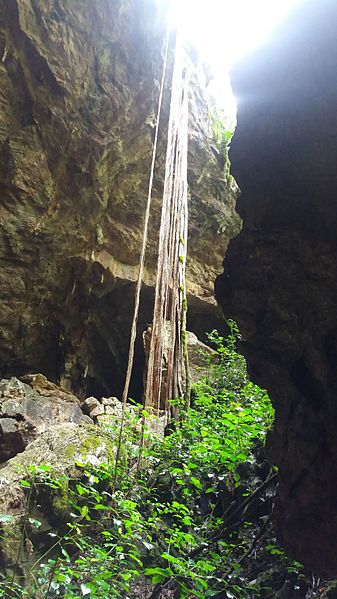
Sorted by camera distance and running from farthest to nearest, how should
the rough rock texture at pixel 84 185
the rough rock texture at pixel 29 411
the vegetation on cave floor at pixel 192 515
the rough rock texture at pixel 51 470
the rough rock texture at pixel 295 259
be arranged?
the rough rock texture at pixel 84 185, the rough rock texture at pixel 29 411, the rough rock texture at pixel 51 470, the vegetation on cave floor at pixel 192 515, the rough rock texture at pixel 295 259

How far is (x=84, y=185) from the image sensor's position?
6.70m

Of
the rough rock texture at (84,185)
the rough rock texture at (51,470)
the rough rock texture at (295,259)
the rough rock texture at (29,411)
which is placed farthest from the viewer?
the rough rock texture at (84,185)

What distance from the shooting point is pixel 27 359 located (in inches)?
298

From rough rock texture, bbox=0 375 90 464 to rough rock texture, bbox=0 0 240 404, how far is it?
1188 mm

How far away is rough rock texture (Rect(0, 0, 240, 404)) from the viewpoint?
5730mm

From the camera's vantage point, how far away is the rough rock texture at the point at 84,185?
5.73m

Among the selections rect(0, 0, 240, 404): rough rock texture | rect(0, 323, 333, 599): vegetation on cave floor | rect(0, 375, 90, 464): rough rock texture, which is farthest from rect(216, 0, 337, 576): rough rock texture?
rect(0, 0, 240, 404): rough rock texture

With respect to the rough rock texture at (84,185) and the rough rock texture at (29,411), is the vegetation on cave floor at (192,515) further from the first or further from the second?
the rough rock texture at (84,185)

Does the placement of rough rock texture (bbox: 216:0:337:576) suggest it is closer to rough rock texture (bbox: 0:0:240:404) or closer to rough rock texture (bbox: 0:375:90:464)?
rough rock texture (bbox: 0:375:90:464)

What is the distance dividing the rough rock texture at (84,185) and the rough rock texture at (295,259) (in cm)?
449

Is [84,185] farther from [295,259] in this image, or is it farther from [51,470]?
[295,259]

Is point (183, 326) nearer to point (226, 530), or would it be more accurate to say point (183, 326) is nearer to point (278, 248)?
point (226, 530)

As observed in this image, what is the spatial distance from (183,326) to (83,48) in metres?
3.88

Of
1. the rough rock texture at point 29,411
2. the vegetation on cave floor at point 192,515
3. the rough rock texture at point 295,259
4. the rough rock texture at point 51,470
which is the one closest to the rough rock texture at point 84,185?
the rough rock texture at point 29,411
